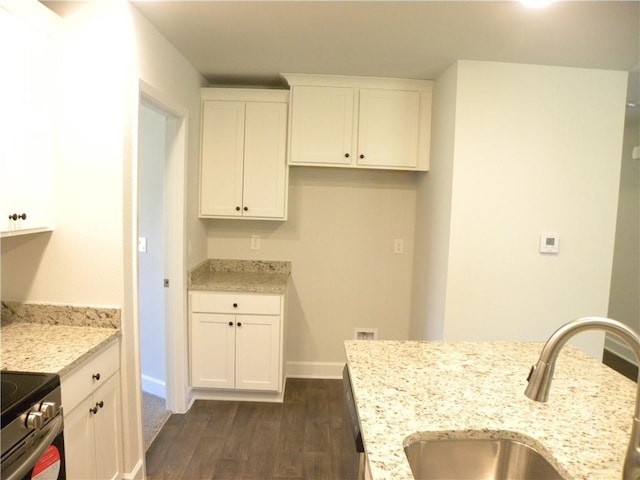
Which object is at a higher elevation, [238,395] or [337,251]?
[337,251]

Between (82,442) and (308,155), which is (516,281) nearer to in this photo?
(308,155)

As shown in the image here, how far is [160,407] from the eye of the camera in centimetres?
268

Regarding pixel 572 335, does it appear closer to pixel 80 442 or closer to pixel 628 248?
pixel 80 442

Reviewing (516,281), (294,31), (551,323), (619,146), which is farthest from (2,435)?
(619,146)

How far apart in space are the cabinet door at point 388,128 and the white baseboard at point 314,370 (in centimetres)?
177

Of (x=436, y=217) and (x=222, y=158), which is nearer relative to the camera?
(x=436, y=217)

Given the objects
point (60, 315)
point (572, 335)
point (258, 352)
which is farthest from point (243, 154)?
point (572, 335)

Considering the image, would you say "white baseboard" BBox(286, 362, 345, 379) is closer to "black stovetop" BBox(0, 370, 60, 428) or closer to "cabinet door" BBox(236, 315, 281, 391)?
"cabinet door" BBox(236, 315, 281, 391)

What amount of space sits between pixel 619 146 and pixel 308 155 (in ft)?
6.73

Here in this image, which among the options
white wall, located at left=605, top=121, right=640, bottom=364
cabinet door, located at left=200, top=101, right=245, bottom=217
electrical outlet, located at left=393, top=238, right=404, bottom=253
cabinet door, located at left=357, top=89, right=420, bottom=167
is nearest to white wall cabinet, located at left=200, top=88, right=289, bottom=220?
cabinet door, located at left=200, top=101, right=245, bottom=217

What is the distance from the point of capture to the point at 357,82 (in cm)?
270

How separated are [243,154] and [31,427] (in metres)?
2.09

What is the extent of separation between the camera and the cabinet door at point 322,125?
272 cm

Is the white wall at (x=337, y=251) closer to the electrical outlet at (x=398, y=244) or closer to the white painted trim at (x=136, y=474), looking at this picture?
the electrical outlet at (x=398, y=244)
